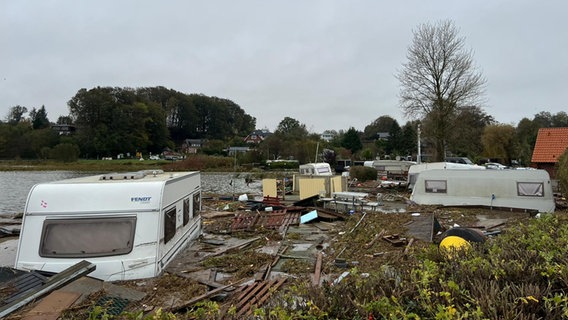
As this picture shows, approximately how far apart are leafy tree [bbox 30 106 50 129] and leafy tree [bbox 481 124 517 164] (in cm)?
11735

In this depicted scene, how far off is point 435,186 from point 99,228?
14739 mm

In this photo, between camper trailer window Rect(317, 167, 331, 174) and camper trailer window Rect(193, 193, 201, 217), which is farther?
camper trailer window Rect(317, 167, 331, 174)

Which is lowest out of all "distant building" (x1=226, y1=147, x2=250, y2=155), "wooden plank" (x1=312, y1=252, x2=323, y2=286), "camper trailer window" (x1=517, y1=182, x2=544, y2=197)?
"wooden plank" (x1=312, y1=252, x2=323, y2=286)

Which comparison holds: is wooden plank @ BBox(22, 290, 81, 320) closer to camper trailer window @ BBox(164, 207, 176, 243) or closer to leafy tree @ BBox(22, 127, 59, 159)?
camper trailer window @ BBox(164, 207, 176, 243)

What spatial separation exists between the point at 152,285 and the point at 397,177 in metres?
27.7

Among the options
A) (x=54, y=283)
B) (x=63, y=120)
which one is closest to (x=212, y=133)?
(x=63, y=120)

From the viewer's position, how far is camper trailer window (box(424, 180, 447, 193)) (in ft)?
55.9

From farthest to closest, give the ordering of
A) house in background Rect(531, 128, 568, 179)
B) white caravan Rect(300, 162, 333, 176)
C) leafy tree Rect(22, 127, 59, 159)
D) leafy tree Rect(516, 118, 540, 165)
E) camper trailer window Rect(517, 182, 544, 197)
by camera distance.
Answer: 1. leafy tree Rect(22, 127, 59, 159)
2. leafy tree Rect(516, 118, 540, 165)
3. house in background Rect(531, 128, 568, 179)
4. white caravan Rect(300, 162, 333, 176)
5. camper trailer window Rect(517, 182, 544, 197)

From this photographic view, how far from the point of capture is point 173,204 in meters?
8.44

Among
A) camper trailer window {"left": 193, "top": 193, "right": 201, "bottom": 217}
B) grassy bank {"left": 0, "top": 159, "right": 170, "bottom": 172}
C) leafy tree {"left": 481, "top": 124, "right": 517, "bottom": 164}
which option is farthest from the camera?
grassy bank {"left": 0, "top": 159, "right": 170, "bottom": 172}

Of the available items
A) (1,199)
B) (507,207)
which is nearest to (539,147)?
(507,207)

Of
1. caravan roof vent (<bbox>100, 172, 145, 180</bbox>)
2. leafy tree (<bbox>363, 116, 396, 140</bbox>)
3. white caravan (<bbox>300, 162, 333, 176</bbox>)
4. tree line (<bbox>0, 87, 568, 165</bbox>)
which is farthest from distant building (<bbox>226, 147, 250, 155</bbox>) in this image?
leafy tree (<bbox>363, 116, 396, 140</bbox>)

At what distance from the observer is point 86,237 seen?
6984 millimetres

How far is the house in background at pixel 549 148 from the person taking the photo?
27.8 meters
